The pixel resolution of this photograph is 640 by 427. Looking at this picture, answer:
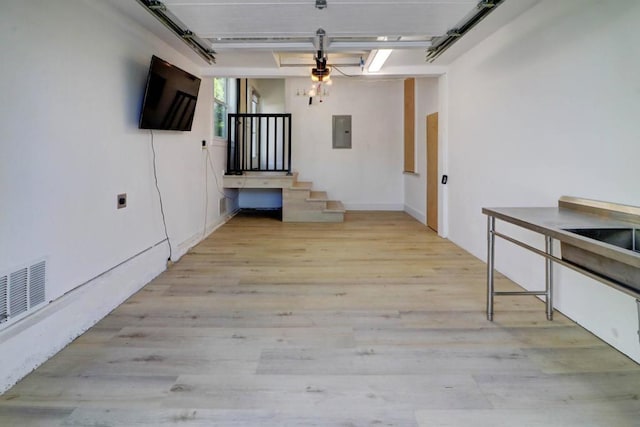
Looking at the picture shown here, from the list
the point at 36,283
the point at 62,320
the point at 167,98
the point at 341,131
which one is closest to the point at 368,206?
the point at 341,131

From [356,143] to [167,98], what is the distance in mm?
4990

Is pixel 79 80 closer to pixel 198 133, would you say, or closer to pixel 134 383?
pixel 134 383

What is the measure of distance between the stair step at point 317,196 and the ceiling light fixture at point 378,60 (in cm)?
263

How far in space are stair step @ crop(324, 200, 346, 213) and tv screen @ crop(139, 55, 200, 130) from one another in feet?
10.6

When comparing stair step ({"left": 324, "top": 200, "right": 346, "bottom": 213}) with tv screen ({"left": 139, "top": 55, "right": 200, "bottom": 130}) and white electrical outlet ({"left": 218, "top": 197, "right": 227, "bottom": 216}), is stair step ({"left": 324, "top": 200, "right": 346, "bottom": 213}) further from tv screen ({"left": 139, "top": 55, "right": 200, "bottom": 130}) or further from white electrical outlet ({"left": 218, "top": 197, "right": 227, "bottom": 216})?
tv screen ({"left": 139, "top": 55, "right": 200, "bottom": 130})

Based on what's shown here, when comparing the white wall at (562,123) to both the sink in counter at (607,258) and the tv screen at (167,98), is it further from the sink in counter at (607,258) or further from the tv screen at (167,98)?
the tv screen at (167,98)

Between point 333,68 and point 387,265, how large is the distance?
2865mm

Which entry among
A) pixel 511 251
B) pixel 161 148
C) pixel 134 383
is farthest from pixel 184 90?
pixel 511 251

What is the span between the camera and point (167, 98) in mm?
3365

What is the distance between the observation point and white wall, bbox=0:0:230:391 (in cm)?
188

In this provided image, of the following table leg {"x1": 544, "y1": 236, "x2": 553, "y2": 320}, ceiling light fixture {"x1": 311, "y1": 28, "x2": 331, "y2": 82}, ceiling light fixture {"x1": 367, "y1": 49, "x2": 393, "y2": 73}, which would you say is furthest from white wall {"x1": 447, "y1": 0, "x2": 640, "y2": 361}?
ceiling light fixture {"x1": 311, "y1": 28, "x2": 331, "y2": 82}

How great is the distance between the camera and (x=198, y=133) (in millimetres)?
4879

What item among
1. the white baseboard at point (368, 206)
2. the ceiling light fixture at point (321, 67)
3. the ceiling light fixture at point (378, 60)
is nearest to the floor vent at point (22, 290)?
the ceiling light fixture at point (321, 67)

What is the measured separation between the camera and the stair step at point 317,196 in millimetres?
6570
